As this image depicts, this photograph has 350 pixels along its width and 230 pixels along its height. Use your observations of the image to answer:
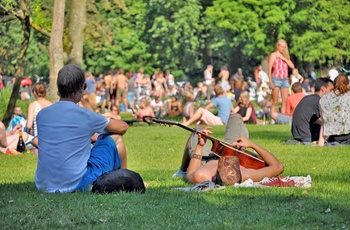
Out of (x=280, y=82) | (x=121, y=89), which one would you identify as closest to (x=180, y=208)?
(x=280, y=82)

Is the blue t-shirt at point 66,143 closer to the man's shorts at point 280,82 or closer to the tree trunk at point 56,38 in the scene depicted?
the man's shorts at point 280,82

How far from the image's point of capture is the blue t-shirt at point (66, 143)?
10023 millimetres

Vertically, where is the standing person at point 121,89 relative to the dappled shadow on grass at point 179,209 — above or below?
below

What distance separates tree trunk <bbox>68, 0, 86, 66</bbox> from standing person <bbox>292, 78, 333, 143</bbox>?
13.5 m

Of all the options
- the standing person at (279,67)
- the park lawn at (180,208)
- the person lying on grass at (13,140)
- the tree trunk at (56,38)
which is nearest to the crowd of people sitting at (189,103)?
the person lying on grass at (13,140)

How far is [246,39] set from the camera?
6650 centimetres

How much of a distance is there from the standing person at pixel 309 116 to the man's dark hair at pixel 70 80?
10046 mm

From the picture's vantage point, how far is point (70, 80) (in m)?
10.0

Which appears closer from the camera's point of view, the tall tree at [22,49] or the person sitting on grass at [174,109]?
the tall tree at [22,49]

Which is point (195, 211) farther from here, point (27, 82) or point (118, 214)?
point (27, 82)

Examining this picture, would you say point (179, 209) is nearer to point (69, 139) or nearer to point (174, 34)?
point (69, 139)

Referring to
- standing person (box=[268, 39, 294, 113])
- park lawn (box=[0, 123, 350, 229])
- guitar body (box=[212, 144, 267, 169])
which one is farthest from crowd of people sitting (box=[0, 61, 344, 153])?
park lawn (box=[0, 123, 350, 229])

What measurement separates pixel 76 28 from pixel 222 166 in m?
22.0

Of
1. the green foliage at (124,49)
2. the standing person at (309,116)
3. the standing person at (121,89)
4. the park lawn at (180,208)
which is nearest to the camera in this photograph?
the park lawn at (180,208)
